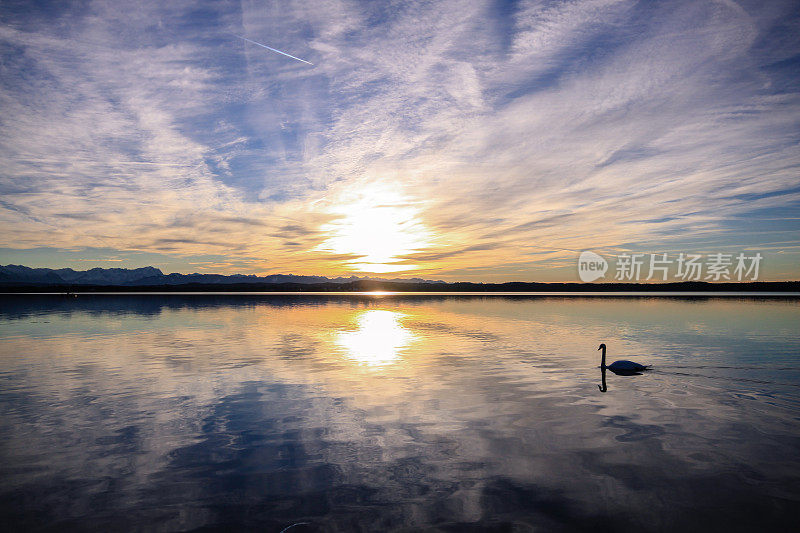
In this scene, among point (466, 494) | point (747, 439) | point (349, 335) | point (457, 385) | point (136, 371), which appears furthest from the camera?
point (349, 335)

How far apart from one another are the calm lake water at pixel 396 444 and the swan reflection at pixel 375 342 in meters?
1.14

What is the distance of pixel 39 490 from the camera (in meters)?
10.6

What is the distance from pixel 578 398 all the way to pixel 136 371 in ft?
79.4

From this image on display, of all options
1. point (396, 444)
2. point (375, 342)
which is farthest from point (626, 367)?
point (375, 342)

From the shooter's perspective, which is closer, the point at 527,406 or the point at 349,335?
the point at 527,406

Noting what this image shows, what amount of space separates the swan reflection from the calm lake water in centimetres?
114

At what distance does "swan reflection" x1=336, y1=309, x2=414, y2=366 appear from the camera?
3041 centimetres

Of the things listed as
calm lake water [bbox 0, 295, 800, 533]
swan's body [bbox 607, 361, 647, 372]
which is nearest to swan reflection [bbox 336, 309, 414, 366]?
calm lake water [bbox 0, 295, 800, 533]

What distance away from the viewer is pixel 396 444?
45.2 feet

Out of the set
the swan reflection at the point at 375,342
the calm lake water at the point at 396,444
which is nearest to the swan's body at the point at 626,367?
the calm lake water at the point at 396,444

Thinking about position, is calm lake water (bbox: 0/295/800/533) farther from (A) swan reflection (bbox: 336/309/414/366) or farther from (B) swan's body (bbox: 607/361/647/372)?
(A) swan reflection (bbox: 336/309/414/366)

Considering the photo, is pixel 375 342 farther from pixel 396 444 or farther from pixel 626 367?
pixel 396 444

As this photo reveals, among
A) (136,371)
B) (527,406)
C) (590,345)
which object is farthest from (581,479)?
(590,345)

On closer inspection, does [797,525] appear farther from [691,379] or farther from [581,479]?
[691,379]
